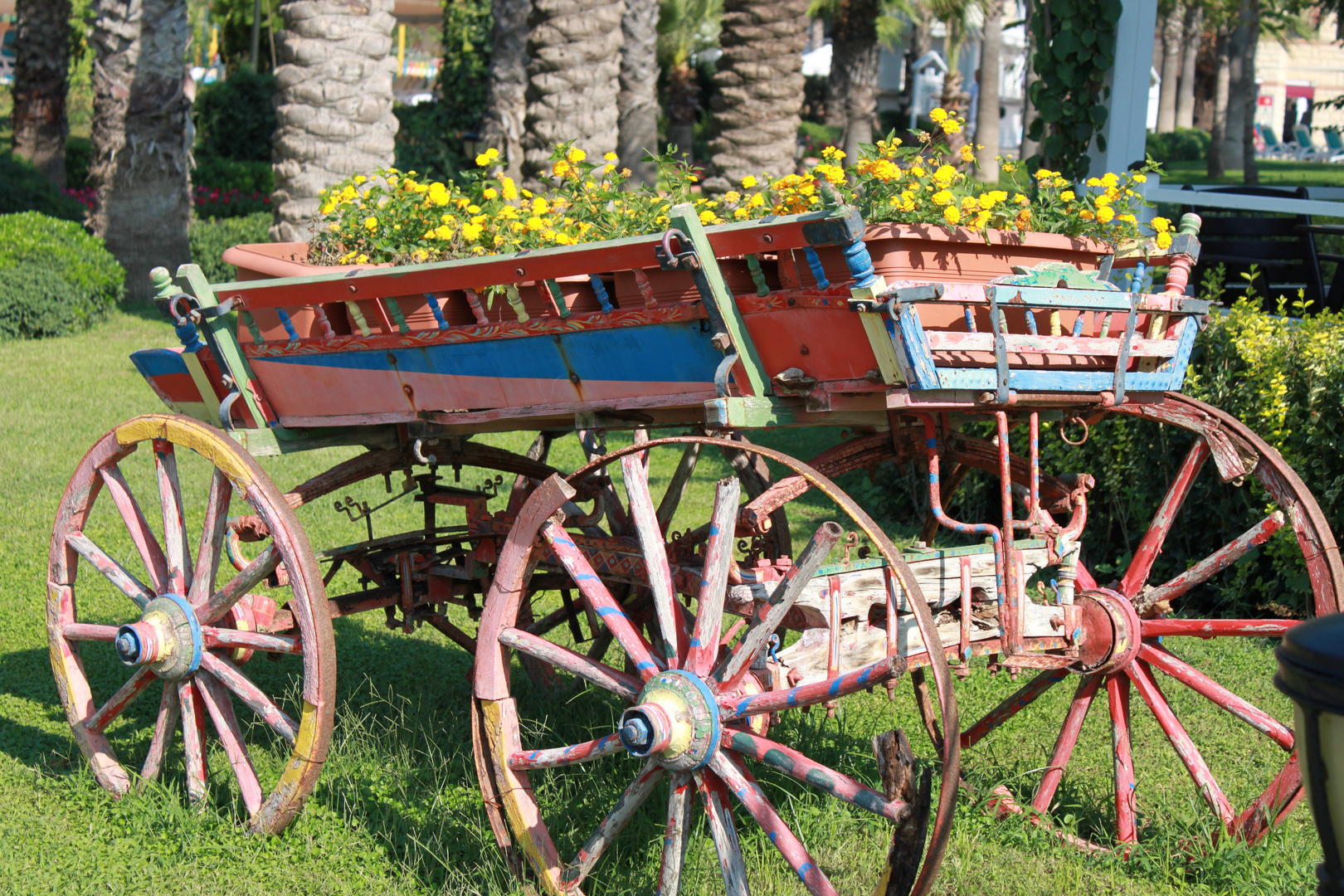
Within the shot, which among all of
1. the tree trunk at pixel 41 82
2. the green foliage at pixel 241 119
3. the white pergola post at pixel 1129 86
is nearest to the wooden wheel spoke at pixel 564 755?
the white pergola post at pixel 1129 86

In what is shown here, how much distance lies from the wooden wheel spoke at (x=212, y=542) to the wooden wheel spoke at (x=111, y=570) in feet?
0.72

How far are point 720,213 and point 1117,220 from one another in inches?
47.2

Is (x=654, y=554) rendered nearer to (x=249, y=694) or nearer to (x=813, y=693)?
(x=813, y=693)

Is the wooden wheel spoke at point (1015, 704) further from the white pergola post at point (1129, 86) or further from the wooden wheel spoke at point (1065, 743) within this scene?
the white pergola post at point (1129, 86)

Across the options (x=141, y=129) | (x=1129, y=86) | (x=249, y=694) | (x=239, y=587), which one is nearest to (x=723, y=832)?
(x=249, y=694)

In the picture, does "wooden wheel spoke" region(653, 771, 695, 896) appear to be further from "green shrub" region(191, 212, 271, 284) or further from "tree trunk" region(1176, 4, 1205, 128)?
"tree trunk" region(1176, 4, 1205, 128)

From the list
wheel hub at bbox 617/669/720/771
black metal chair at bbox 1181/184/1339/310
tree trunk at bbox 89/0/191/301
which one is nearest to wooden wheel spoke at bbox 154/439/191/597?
wheel hub at bbox 617/669/720/771

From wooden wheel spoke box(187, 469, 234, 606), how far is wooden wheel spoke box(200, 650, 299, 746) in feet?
0.62

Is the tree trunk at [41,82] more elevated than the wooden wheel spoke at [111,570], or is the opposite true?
the tree trunk at [41,82]

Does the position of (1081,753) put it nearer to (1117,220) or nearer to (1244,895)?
(1244,895)

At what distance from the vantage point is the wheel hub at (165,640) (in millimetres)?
3621

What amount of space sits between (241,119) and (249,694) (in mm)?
23319

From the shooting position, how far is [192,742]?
3.77m

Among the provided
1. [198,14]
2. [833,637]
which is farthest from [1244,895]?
[198,14]
